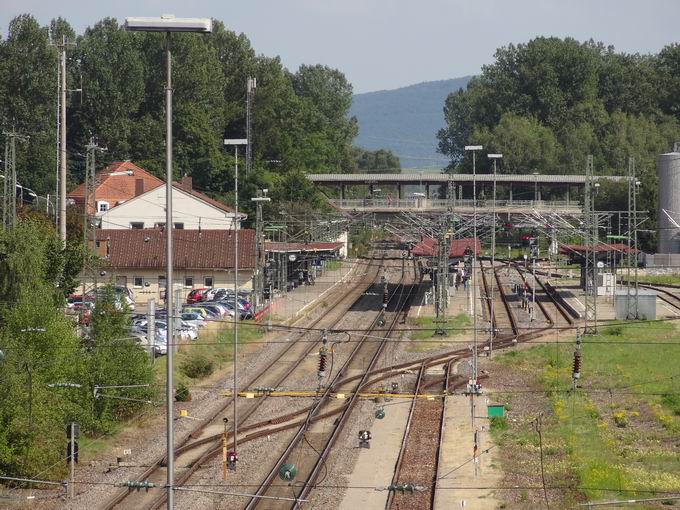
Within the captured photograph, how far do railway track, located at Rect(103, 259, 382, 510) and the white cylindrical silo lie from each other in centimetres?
3839

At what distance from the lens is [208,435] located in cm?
3341

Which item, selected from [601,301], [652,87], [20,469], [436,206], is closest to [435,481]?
[20,469]

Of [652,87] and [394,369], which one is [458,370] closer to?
[394,369]

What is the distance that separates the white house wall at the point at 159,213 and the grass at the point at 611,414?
101ft

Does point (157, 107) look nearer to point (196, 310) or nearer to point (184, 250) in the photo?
point (184, 250)

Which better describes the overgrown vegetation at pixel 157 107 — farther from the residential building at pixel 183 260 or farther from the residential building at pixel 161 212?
the residential building at pixel 183 260

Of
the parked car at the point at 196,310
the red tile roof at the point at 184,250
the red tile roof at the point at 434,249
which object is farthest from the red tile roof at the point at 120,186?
the parked car at the point at 196,310

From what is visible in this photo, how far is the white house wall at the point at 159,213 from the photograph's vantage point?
7381 cm

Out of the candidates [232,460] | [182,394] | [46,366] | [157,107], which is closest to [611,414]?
[232,460]

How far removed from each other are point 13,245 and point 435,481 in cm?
1490

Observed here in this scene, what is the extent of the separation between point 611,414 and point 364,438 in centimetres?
753

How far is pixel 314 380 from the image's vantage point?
136 feet

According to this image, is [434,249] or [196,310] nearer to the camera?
[196,310]

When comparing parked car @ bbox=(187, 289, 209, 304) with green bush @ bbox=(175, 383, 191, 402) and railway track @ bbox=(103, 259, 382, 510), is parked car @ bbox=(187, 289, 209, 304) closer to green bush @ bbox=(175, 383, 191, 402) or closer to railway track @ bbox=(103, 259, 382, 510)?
railway track @ bbox=(103, 259, 382, 510)
